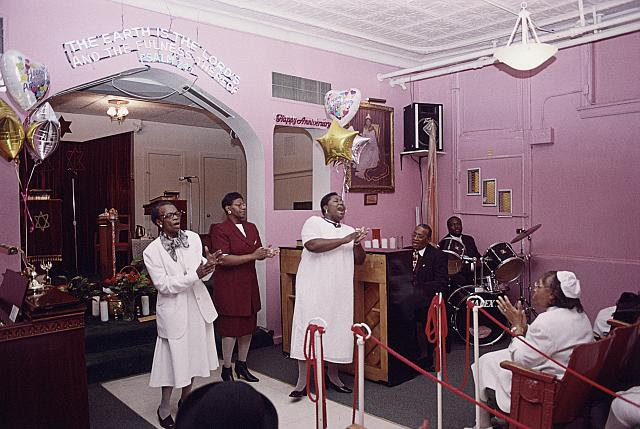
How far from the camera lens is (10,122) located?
3998 mm

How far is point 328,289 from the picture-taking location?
173 inches

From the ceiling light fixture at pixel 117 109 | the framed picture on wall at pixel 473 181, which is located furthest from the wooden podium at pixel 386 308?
the ceiling light fixture at pixel 117 109

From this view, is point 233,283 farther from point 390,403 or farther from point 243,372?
point 390,403

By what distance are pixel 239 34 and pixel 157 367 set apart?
374 cm

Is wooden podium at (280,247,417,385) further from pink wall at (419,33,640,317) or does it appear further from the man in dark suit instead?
pink wall at (419,33,640,317)

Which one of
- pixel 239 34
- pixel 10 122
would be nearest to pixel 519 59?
pixel 239 34

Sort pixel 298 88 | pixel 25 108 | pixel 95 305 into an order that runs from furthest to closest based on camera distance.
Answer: pixel 298 88, pixel 95 305, pixel 25 108

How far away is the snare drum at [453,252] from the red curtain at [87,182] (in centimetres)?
601

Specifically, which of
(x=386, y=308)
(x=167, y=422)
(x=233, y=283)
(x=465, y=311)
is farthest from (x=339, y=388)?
(x=465, y=311)

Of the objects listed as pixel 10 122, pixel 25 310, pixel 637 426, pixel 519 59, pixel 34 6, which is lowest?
pixel 637 426

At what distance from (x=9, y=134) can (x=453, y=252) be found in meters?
4.64

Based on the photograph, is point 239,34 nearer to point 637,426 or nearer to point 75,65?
point 75,65

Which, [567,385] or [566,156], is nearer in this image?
[567,385]

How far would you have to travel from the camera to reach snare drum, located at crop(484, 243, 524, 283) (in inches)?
238
